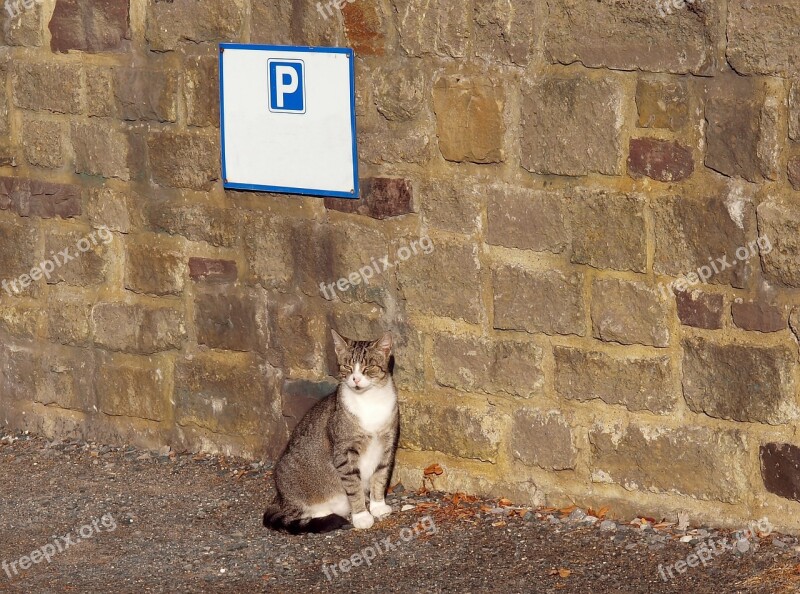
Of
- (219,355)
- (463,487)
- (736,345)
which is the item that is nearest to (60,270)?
(219,355)

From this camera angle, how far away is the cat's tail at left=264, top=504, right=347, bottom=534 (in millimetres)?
5473

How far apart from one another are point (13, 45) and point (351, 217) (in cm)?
207

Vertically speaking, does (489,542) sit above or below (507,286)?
below

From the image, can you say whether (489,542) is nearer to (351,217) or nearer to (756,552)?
(756,552)

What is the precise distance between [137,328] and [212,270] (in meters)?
0.57

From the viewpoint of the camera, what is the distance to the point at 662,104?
4.84 meters

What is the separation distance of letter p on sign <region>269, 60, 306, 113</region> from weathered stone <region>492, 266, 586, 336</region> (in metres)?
1.15

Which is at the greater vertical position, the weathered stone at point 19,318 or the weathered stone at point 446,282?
the weathered stone at point 446,282

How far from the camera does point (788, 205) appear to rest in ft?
15.3

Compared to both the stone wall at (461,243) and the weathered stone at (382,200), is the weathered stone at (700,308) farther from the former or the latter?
the weathered stone at (382,200)

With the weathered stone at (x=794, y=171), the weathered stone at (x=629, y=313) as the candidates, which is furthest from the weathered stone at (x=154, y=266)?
the weathered stone at (x=794, y=171)

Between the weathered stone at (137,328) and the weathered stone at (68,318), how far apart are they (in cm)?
7

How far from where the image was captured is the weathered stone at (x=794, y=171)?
4.61 metres

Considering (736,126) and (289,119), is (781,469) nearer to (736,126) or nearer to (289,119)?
(736,126)
